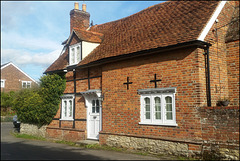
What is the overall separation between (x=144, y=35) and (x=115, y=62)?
196 cm

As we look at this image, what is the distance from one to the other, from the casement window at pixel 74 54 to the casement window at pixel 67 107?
2230mm

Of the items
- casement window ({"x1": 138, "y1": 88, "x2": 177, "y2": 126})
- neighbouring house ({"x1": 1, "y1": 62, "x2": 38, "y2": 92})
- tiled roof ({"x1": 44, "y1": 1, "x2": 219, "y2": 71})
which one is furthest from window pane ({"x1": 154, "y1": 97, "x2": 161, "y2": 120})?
neighbouring house ({"x1": 1, "y1": 62, "x2": 38, "y2": 92})

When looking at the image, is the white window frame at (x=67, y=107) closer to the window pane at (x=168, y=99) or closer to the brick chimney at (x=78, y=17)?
the brick chimney at (x=78, y=17)

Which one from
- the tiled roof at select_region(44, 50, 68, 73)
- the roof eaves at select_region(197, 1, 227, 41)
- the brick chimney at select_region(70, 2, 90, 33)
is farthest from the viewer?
the brick chimney at select_region(70, 2, 90, 33)

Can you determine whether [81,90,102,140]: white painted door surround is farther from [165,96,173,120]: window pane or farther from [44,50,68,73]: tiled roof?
[165,96,173,120]: window pane

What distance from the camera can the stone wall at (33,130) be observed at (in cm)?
1588

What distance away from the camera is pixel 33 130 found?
16.4m

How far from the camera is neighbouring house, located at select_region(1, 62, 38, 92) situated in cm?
2875

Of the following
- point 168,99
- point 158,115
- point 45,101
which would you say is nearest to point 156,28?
point 168,99

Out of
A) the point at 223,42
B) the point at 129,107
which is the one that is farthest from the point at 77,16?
the point at 223,42

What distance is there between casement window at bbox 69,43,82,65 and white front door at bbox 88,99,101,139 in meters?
3.05

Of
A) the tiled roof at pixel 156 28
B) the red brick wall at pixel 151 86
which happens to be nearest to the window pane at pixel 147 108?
the red brick wall at pixel 151 86

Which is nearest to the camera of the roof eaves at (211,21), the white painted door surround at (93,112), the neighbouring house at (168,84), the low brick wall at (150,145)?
the neighbouring house at (168,84)

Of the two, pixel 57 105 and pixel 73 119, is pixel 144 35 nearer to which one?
pixel 73 119
